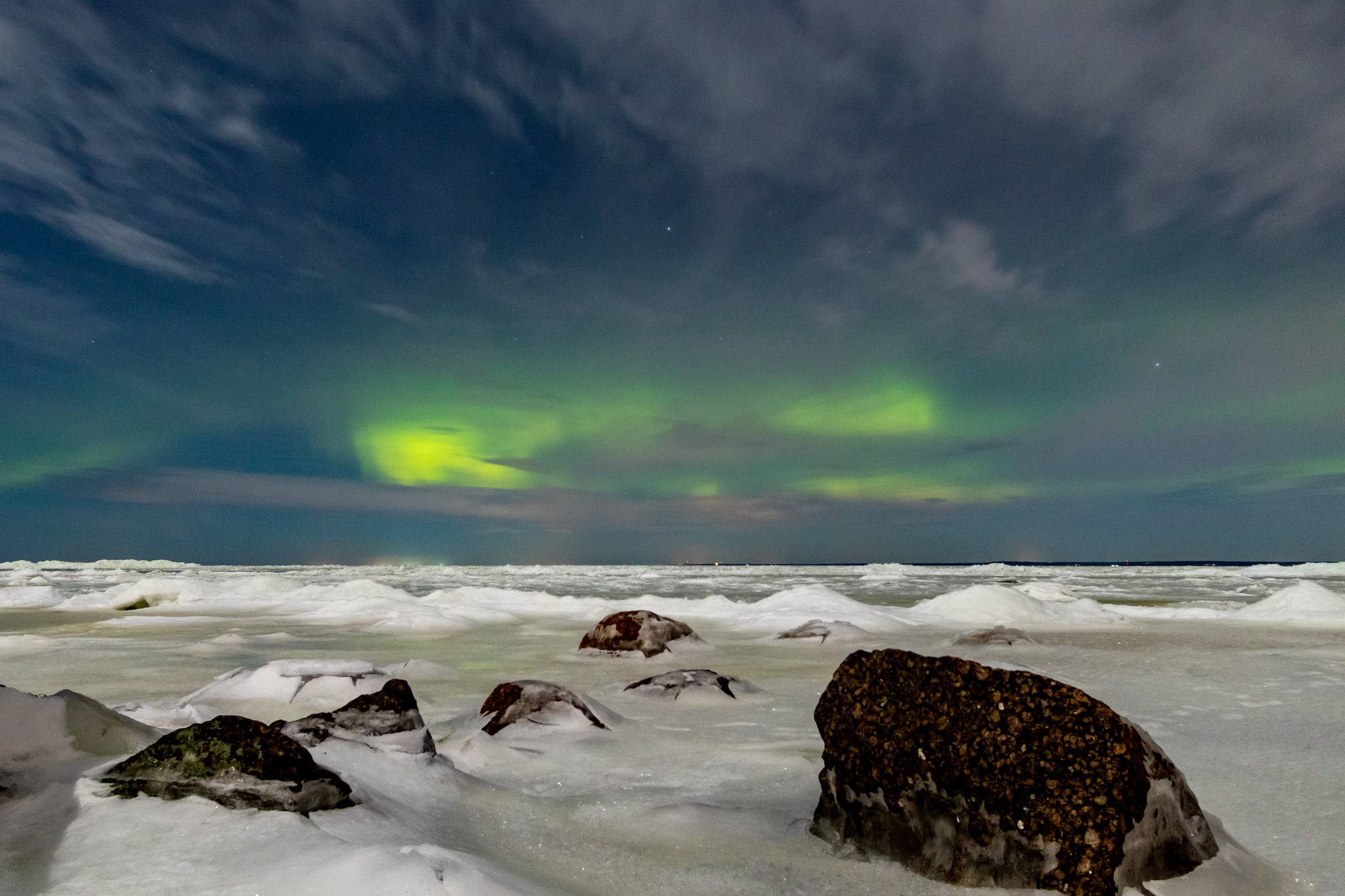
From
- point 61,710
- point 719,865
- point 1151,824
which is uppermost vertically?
point 61,710

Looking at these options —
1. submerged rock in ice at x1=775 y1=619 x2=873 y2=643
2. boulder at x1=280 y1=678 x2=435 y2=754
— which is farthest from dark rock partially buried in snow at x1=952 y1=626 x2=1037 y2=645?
boulder at x1=280 y1=678 x2=435 y2=754

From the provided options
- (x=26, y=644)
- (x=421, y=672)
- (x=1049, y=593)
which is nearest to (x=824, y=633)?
(x=421, y=672)

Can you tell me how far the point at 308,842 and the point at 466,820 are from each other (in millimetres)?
795

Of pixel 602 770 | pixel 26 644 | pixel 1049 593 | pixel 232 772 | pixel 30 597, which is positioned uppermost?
pixel 1049 593

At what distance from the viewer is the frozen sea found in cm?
180

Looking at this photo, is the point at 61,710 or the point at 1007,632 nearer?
the point at 61,710

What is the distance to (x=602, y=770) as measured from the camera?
338 cm

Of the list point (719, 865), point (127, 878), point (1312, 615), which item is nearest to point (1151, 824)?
point (719, 865)

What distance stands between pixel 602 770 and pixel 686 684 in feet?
6.80

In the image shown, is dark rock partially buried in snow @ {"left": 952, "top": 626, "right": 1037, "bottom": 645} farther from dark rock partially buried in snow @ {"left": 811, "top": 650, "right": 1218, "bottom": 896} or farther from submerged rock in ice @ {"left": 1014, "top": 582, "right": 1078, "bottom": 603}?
dark rock partially buried in snow @ {"left": 811, "top": 650, "right": 1218, "bottom": 896}

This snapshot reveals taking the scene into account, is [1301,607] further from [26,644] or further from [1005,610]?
[26,644]

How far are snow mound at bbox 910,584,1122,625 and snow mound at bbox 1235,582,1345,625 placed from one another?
2.20 metres

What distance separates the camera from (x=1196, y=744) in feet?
12.8

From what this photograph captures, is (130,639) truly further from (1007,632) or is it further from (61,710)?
(1007,632)
